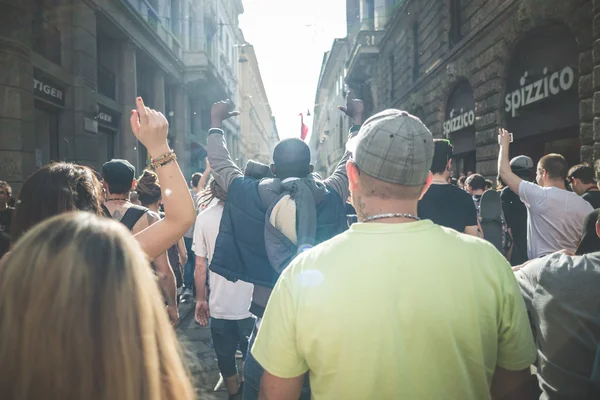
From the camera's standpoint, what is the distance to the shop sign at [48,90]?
902 centimetres

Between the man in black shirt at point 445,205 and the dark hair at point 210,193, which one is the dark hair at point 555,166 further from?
the dark hair at point 210,193

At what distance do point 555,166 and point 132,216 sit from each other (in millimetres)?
3408

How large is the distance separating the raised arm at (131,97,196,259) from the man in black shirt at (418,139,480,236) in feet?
6.55

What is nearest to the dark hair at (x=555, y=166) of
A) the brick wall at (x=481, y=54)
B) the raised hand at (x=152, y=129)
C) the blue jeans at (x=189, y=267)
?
the brick wall at (x=481, y=54)

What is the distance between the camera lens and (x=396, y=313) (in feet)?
3.97

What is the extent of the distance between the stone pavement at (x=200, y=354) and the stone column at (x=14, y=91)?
14.5 feet

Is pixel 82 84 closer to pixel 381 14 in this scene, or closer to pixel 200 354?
pixel 200 354

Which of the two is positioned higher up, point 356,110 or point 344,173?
point 356,110

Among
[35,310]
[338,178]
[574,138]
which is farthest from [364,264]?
[574,138]

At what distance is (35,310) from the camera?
85 centimetres

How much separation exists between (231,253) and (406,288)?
4.94 ft

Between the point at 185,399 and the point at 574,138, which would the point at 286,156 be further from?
the point at 574,138

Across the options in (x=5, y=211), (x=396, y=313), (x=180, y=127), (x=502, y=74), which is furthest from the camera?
(x=180, y=127)

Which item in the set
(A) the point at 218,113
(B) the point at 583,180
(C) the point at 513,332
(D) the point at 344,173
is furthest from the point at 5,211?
(B) the point at 583,180
